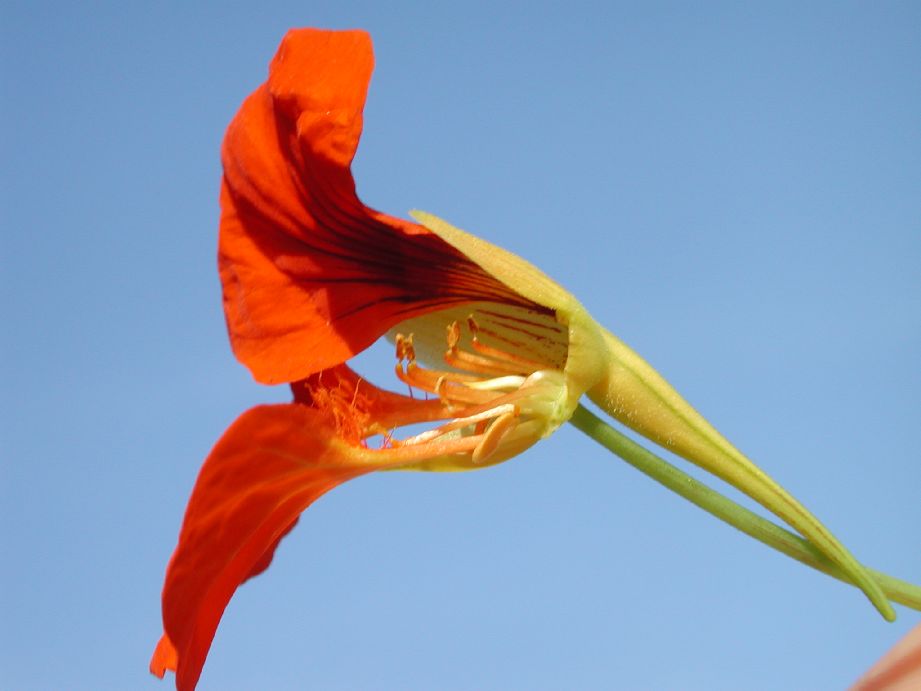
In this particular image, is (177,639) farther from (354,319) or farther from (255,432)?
(354,319)

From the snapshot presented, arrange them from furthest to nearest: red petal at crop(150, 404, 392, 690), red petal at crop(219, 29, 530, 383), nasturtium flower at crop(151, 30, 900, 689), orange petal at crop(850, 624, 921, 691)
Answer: orange petal at crop(850, 624, 921, 691)
red petal at crop(219, 29, 530, 383)
nasturtium flower at crop(151, 30, 900, 689)
red petal at crop(150, 404, 392, 690)

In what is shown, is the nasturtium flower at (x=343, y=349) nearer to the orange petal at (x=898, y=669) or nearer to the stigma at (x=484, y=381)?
the stigma at (x=484, y=381)

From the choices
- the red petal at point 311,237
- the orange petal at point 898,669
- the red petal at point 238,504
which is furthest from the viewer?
the orange petal at point 898,669

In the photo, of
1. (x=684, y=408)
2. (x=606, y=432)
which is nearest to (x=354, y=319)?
(x=606, y=432)

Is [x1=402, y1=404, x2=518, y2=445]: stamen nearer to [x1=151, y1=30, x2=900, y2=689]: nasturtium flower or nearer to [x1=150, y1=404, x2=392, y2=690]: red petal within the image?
[x1=151, y1=30, x2=900, y2=689]: nasturtium flower

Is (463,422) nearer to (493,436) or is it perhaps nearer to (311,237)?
(493,436)

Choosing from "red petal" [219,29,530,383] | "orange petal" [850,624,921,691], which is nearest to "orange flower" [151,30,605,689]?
"red petal" [219,29,530,383]

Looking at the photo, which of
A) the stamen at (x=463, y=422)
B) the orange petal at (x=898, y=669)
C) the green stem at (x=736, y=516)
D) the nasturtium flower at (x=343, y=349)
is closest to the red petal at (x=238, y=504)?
the nasturtium flower at (x=343, y=349)
